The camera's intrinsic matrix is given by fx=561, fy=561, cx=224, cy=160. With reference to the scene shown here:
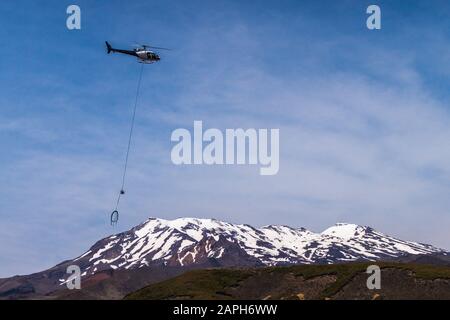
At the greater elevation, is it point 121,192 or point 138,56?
point 138,56
